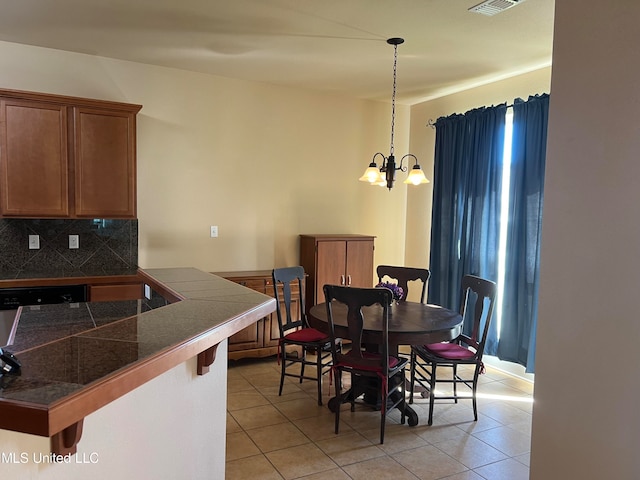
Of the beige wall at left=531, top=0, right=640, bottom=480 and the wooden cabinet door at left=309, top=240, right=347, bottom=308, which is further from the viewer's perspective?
the wooden cabinet door at left=309, top=240, right=347, bottom=308

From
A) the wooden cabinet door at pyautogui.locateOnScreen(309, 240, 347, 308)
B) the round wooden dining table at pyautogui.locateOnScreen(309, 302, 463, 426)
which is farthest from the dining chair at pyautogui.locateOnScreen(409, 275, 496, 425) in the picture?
the wooden cabinet door at pyautogui.locateOnScreen(309, 240, 347, 308)

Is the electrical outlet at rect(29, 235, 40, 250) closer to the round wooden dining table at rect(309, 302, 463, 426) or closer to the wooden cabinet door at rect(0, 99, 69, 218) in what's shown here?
the wooden cabinet door at rect(0, 99, 69, 218)

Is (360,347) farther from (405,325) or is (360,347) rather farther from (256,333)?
(256,333)

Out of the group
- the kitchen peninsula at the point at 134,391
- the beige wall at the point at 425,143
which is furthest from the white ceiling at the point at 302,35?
the kitchen peninsula at the point at 134,391

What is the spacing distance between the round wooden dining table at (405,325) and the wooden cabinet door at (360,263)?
127cm

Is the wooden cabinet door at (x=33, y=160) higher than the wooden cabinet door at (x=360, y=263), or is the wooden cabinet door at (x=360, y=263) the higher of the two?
the wooden cabinet door at (x=33, y=160)

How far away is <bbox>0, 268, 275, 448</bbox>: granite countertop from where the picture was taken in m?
0.96

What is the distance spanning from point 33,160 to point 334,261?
2.85 metres

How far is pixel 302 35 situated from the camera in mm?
3410

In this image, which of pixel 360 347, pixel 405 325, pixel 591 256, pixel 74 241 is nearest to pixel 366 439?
pixel 360 347

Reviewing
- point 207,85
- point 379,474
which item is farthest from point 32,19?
point 379,474

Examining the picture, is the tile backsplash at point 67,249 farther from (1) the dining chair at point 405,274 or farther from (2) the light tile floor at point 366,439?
(1) the dining chair at point 405,274

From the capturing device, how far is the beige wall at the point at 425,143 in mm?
4699

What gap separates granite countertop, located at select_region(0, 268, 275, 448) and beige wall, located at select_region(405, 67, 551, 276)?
354 cm
